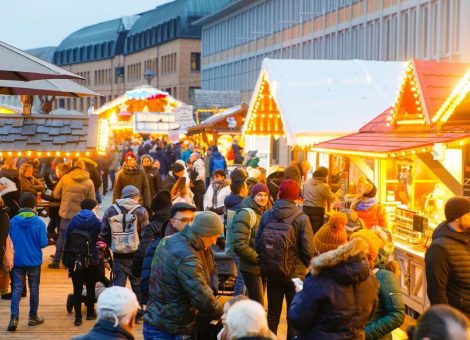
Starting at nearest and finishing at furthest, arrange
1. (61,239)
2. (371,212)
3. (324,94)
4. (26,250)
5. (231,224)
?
(231,224) → (26,250) → (371,212) → (61,239) → (324,94)

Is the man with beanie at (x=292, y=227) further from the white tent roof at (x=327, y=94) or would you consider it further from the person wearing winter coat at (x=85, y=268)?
the white tent roof at (x=327, y=94)

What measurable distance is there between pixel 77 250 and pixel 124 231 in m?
0.58

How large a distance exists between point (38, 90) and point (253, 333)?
28.7 feet

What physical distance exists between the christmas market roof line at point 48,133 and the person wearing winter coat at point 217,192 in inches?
108

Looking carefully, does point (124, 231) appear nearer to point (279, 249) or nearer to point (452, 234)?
point (279, 249)

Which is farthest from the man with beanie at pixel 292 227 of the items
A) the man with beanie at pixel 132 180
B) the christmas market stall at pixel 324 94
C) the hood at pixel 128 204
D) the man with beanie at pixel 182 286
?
the christmas market stall at pixel 324 94

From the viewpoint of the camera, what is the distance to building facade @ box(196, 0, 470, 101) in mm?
38562

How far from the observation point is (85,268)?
12.4 m

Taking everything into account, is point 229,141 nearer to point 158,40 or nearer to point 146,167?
point 146,167

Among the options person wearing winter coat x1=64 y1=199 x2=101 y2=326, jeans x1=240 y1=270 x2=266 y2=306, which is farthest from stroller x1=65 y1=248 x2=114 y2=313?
jeans x1=240 y1=270 x2=266 y2=306

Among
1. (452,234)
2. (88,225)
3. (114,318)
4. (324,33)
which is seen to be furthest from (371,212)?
(324,33)

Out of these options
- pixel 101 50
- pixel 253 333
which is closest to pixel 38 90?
pixel 253 333

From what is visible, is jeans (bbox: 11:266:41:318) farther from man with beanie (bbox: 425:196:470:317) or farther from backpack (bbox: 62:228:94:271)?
man with beanie (bbox: 425:196:470:317)

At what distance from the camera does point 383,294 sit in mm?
7543
